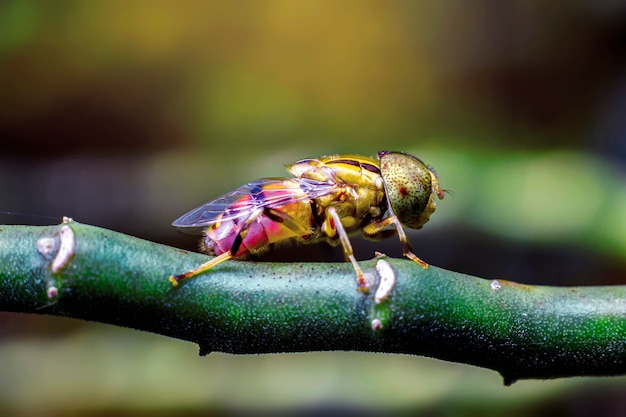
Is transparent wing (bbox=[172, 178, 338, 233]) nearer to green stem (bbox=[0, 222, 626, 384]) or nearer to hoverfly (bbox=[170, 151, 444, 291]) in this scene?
hoverfly (bbox=[170, 151, 444, 291])

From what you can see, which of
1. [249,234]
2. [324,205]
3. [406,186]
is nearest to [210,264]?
[249,234]

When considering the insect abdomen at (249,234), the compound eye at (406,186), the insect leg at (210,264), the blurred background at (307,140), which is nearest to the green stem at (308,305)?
the insect leg at (210,264)

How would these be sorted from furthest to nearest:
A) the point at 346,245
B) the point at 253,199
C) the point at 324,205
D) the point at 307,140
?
1. the point at 307,140
2. the point at 324,205
3. the point at 253,199
4. the point at 346,245

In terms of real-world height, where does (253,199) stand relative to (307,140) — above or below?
above

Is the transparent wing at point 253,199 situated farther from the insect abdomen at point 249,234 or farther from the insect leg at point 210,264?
the insect leg at point 210,264

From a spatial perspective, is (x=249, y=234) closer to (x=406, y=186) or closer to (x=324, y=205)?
(x=324, y=205)

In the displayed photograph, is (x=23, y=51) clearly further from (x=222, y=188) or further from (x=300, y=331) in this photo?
(x=300, y=331)

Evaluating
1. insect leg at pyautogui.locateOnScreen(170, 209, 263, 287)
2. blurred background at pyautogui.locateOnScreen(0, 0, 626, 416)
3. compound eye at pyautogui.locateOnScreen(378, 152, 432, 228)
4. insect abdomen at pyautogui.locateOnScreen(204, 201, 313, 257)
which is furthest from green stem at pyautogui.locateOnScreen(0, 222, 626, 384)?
blurred background at pyautogui.locateOnScreen(0, 0, 626, 416)
